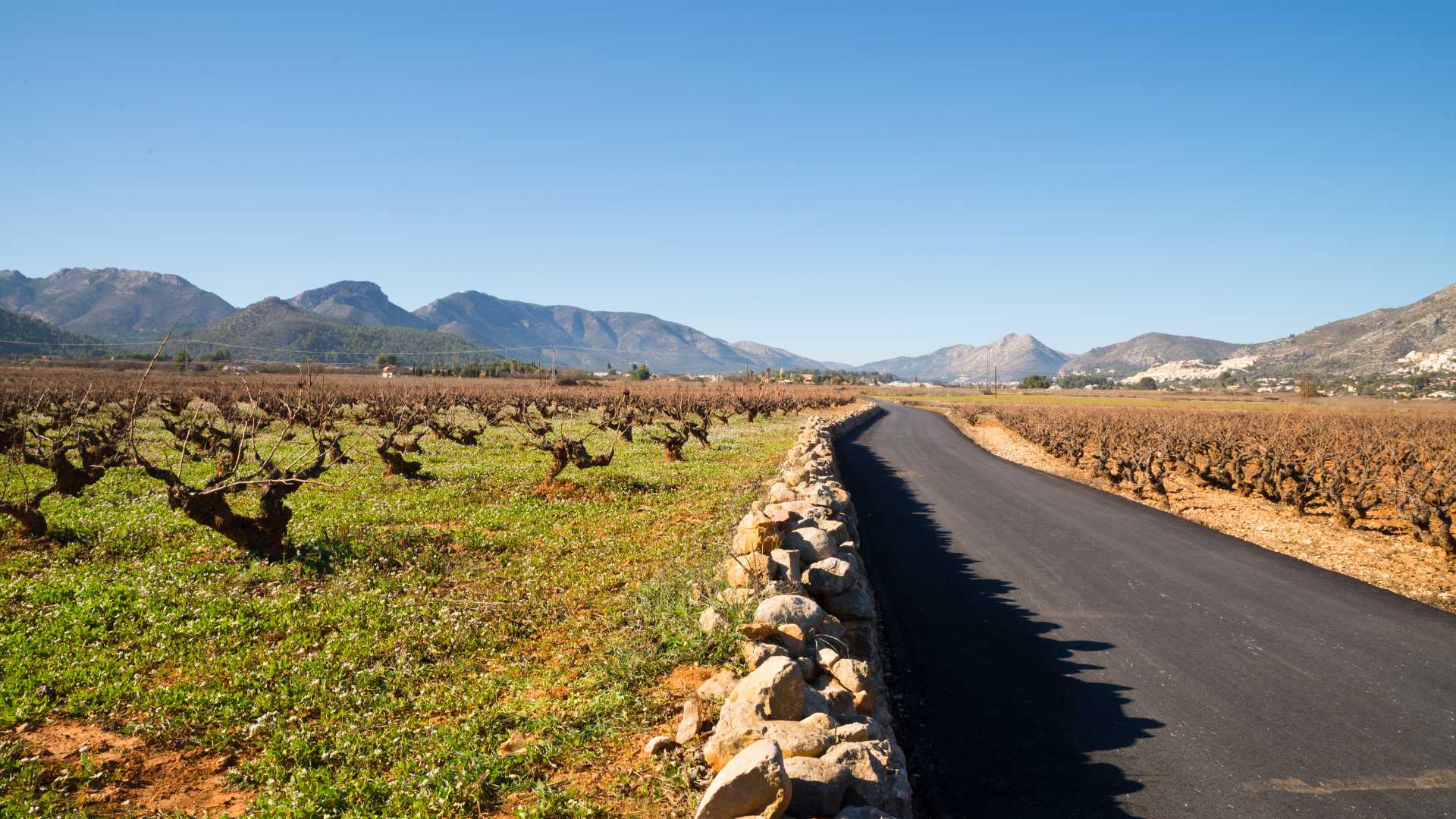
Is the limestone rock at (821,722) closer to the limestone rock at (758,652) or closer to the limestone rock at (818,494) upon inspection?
the limestone rock at (758,652)

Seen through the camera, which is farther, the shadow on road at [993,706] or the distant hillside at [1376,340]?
the distant hillside at [1376,340]

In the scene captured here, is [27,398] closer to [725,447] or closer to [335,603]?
[725,447]

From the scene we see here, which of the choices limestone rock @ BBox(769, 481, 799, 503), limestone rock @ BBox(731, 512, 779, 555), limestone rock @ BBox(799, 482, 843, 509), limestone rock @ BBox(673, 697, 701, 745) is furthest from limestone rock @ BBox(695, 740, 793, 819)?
limestone rock @ BBox(769, 481, 799, 503)

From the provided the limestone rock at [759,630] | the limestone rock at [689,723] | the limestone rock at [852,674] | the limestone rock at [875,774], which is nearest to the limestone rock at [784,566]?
the limestone rock at [759,630]

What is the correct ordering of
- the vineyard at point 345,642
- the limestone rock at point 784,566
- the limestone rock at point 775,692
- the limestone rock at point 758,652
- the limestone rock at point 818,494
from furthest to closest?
the limestone rock at point 818,494 → the limestone rock at point 784,566 → the limestone rock at point 758,652 → the vineyard at point 345,642 → the limestone rock at point 775,692

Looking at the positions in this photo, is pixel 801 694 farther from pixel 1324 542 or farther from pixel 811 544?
pixel 1324 542

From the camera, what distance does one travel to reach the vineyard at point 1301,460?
51.0 ft

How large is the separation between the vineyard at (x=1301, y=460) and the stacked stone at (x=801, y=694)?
12910 millimetres

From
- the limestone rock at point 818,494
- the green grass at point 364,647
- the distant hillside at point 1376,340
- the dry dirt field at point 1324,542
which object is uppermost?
the distant hillside at point 1376,340

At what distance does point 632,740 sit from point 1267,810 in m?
4.82

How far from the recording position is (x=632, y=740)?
203 inches

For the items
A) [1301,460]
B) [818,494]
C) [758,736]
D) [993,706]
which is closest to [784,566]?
[993,706]

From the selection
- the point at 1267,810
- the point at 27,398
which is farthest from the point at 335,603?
the point at 27,398

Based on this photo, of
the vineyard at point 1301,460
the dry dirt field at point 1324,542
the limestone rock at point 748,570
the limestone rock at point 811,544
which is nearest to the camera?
the limestone rock at point 748,570
